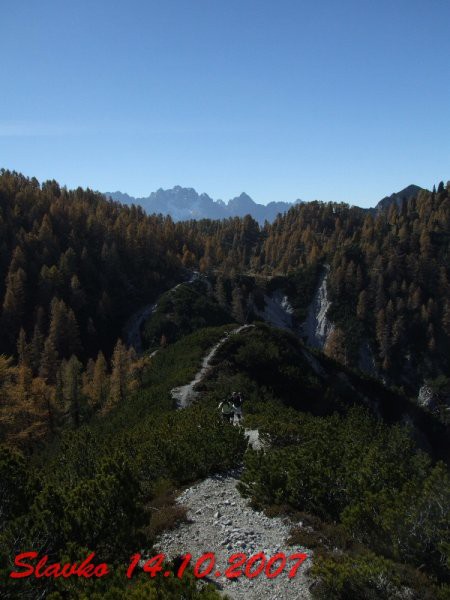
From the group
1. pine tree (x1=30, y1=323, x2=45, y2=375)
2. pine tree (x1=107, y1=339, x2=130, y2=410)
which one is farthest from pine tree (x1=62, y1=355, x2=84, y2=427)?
pine tree (x1=30, y1=323, x2=45, y2=375)

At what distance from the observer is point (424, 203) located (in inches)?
7362

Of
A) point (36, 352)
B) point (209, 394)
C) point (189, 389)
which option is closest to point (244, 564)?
point (209, 394)

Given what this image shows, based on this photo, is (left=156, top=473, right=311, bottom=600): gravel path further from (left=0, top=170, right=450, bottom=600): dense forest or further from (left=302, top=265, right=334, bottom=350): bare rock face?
(left=302, top=265, right=334, bottom=350): bare rock face

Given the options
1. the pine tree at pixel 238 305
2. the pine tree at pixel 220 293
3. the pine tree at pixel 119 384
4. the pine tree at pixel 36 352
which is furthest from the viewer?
the pine tree at pixel 220 293

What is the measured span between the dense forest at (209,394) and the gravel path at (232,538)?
2.31 feet

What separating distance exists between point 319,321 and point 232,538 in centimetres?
12709

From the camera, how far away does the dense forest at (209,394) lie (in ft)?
39.0

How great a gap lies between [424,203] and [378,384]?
13852cm

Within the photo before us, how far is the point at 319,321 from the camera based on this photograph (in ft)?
456

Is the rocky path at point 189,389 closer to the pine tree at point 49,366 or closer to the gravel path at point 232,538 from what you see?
the gravel path at point 232,538

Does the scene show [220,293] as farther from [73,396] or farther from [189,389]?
[189,389]

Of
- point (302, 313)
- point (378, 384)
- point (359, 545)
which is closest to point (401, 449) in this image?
point (359, 545)

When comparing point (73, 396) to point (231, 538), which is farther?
point (73, 396)

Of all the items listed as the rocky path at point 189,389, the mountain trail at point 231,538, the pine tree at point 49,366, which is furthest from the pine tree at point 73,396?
the mountain trail at point 231,538
